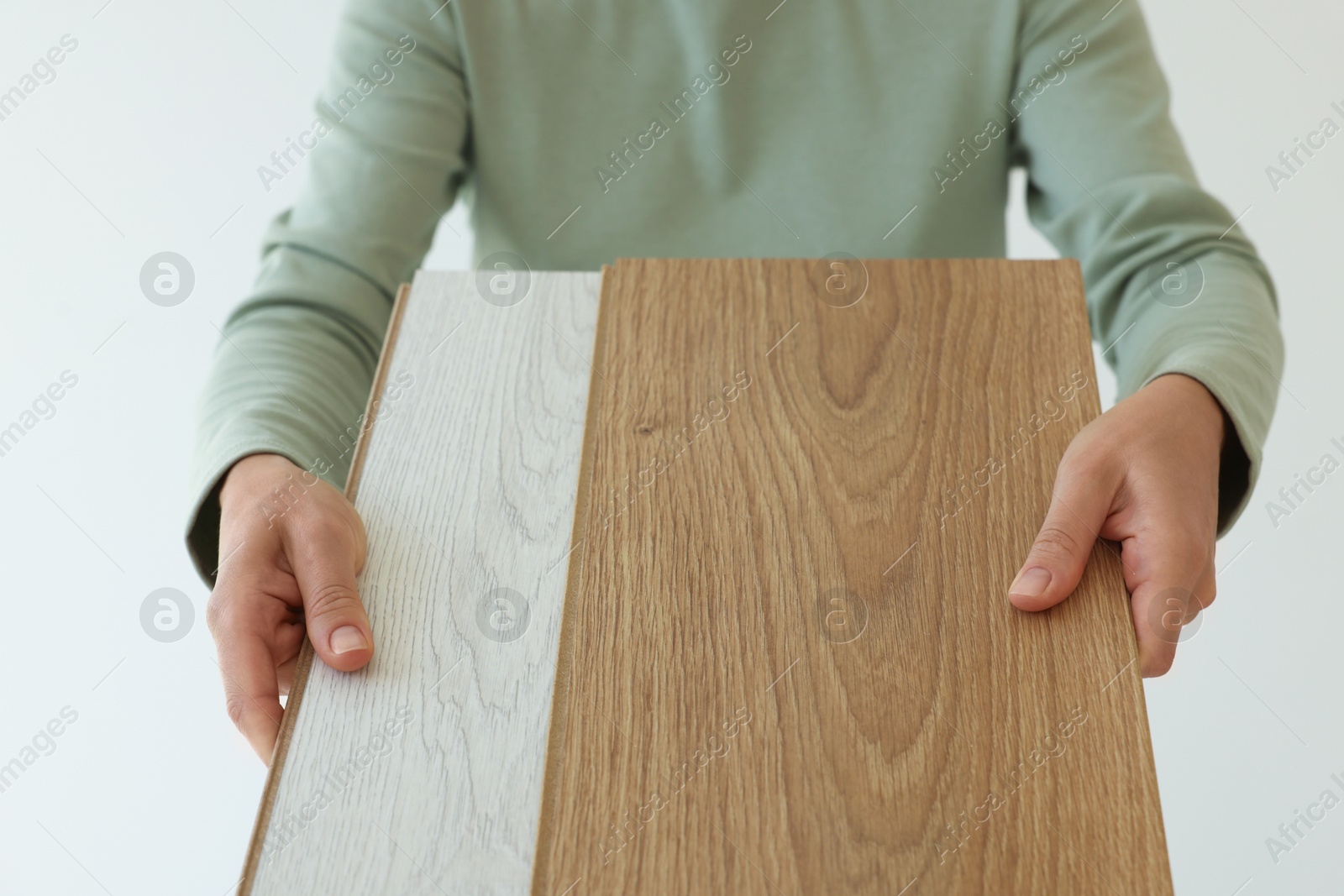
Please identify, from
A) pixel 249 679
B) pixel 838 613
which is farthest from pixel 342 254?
pixel 838 613

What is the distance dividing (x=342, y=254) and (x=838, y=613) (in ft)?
1.44

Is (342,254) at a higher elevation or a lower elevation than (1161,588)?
higher

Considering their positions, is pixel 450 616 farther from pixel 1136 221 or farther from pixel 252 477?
pixel 1136 221

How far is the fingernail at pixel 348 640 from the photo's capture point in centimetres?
45

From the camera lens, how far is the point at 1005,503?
0.47 meters

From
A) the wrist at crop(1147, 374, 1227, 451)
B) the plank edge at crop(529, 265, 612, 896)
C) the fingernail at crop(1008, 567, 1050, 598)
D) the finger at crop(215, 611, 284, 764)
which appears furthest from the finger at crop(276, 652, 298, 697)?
the wrist at crop(1147, 374, 1227, 451)

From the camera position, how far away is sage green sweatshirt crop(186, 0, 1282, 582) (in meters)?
0.73

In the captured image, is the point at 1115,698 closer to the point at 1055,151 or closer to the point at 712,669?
the point at 712,669

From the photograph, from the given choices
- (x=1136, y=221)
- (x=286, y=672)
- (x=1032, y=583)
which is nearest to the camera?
(x=1032, y=583)

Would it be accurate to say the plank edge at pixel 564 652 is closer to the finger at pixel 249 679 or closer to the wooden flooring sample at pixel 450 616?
the wooden flooring sample at pixel 450 616

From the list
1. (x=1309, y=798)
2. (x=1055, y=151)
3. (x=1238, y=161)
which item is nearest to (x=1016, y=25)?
(x=1055, y=151)

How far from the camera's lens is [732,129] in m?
0.77

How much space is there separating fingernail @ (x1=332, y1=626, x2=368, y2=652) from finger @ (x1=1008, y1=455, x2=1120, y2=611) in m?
0.28

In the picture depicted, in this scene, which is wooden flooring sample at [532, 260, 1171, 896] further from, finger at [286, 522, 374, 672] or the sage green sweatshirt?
the sage green sweatshirt
